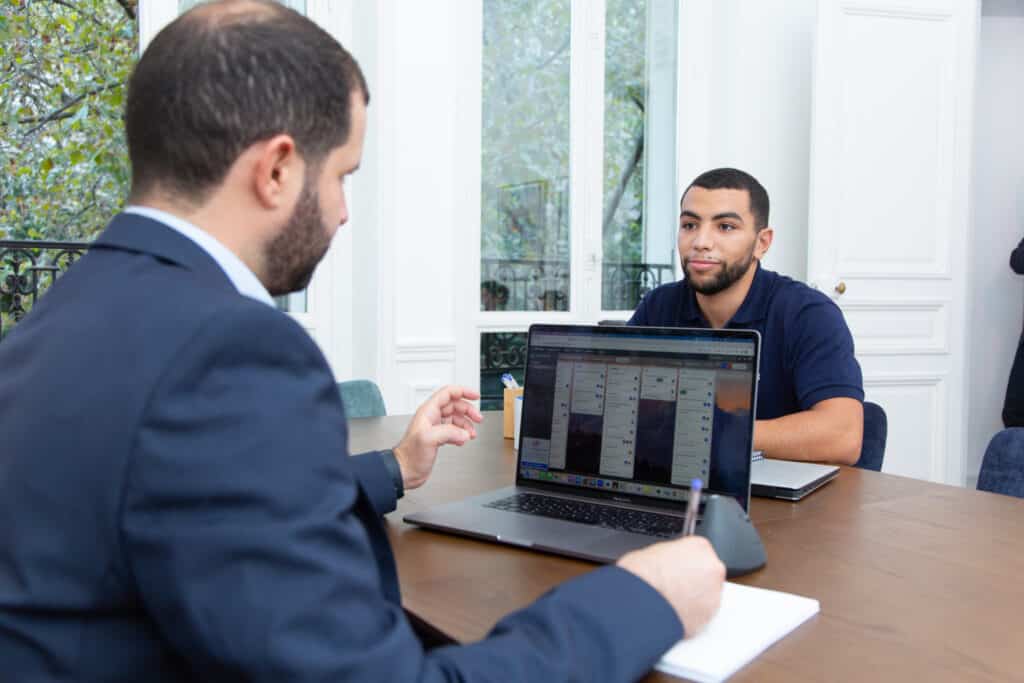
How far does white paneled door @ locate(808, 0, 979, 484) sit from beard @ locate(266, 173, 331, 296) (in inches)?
141

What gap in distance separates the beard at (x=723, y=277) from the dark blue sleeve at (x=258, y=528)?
169 centimetres

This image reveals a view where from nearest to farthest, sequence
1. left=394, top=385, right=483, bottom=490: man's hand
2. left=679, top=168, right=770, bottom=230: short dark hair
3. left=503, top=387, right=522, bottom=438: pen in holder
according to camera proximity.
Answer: left=394, top=385, right=483, bottom=490: man's hand → left=503, top=387, right=522, bottom=438: pen in holder → left=679, top=168, right=770, bottom=230: short dark hair

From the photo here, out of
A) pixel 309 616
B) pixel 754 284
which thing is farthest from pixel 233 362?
pixel 754 284

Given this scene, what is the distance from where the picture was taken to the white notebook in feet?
2.50

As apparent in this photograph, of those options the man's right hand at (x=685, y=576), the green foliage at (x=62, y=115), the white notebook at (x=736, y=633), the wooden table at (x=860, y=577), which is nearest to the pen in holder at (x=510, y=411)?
the wooden table at (x=860, y=577)

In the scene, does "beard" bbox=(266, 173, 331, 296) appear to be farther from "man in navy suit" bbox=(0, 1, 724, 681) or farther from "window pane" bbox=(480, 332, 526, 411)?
"window pane" bbox=(480, 332, 526, 411)

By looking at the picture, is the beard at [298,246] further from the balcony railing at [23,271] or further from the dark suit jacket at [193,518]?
the balcony railing at [23,271]

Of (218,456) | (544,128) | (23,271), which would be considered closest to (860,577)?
(218,456)

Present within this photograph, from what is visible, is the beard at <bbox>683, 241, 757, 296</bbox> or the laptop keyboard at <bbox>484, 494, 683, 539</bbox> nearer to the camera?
the laptop keyboard at <bbox>484, 494, 683, 539</bbox>

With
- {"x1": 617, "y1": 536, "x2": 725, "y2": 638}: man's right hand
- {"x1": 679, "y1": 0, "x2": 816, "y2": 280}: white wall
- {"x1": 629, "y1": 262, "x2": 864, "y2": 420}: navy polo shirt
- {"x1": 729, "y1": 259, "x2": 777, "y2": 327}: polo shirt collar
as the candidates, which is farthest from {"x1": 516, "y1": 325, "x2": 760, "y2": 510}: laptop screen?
{"x1": 679, "y1": 0, "x2": 816, "y2": 280}: white wall

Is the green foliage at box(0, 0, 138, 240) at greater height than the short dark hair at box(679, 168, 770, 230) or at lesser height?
greater

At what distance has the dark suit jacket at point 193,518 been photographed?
585mm

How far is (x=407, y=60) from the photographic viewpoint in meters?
3.66

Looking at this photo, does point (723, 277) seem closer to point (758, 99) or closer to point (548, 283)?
point (548, 283)
